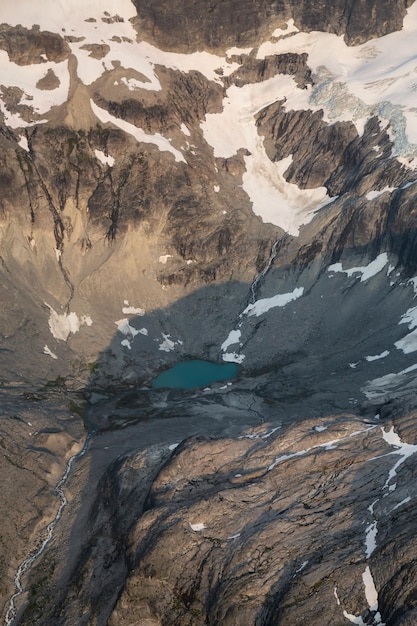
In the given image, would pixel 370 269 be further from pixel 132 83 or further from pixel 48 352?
pixel 132 83

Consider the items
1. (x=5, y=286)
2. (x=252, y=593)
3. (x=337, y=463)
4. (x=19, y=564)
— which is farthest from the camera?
(x=5, y=286)

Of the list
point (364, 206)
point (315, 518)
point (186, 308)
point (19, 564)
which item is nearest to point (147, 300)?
point (186, 308)

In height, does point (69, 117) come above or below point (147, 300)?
above

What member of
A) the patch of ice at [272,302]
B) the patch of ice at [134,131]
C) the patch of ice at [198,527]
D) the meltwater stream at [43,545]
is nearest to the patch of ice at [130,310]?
the patch of ice at [272,302]

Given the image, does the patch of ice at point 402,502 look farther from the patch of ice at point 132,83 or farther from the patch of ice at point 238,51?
the patch of ice at point 238,51

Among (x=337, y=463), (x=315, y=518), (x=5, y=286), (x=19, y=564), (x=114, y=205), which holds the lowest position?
(x=19, y=564)

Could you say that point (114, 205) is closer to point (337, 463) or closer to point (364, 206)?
point (364, 206)
